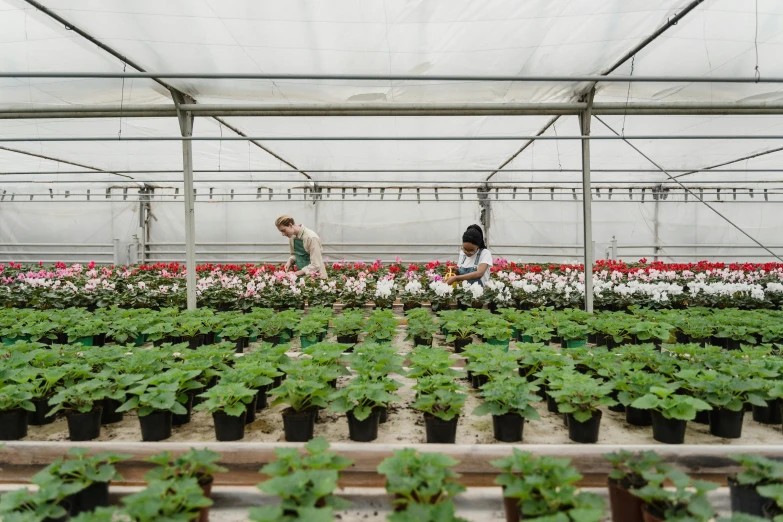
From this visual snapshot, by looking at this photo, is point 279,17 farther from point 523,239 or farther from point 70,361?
point 523,239

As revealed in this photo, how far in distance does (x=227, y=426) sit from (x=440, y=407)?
116 cm

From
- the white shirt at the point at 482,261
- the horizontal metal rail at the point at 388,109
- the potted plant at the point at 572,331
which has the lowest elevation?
the potted plant at the point at 572,331

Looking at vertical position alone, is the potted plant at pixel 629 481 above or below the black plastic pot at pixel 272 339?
below

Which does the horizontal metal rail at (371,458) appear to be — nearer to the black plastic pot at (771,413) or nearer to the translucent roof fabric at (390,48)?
the black plastic pot at (771,413)

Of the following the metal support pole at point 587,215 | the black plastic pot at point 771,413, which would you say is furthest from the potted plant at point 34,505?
the metal support pole at point 587,215

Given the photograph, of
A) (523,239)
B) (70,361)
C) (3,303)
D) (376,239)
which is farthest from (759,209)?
(3,303)

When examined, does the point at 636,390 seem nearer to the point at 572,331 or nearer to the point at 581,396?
the point at 581,396

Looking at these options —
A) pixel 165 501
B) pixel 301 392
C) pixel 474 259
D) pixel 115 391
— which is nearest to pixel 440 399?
pixel 301 392

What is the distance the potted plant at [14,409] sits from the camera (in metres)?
2.33

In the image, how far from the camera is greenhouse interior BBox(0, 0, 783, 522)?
1.70m

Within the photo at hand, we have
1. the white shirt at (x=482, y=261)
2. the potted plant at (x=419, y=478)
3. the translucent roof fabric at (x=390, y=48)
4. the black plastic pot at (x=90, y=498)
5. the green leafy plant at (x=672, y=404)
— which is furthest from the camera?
the white shirt at (x=482, y=261)

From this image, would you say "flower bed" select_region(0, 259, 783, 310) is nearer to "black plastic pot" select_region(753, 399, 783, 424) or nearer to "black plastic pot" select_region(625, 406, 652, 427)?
"black plastic pot" select_region(625, 406, 652, 427)

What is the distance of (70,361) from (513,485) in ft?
9.66

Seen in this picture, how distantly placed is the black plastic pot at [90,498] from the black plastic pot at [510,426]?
1.87 meters
